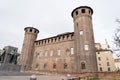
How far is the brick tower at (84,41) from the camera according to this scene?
22484mm

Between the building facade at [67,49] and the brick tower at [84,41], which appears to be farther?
the building facade at [67,49]

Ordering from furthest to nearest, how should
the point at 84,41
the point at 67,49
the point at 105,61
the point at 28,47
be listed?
the point at 105,61, the point at 28,47, the point at 67,49, the point at 84,41

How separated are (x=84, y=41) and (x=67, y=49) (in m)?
5.79

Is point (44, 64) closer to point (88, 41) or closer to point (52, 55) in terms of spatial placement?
point (52, 55)

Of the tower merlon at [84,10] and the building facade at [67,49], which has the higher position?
the tower merlon at [84,10]

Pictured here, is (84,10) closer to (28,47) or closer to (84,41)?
(84,41)

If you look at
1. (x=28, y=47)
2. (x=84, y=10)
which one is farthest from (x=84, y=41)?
(x=28, y=47)

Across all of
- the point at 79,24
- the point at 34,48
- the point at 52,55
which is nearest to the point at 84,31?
the point at 79,24

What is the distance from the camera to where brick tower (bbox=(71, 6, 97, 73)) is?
22484mm

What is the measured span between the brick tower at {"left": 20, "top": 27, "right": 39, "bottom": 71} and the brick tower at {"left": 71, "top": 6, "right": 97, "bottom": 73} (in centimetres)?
1564

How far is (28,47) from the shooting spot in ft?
116

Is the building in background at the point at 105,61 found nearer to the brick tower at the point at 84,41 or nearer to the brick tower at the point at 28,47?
the brick tower at the point at 84,41

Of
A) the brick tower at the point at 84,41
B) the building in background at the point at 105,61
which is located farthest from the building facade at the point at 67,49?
the building in background at the point at 105,61

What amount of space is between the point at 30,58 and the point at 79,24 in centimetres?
1882
